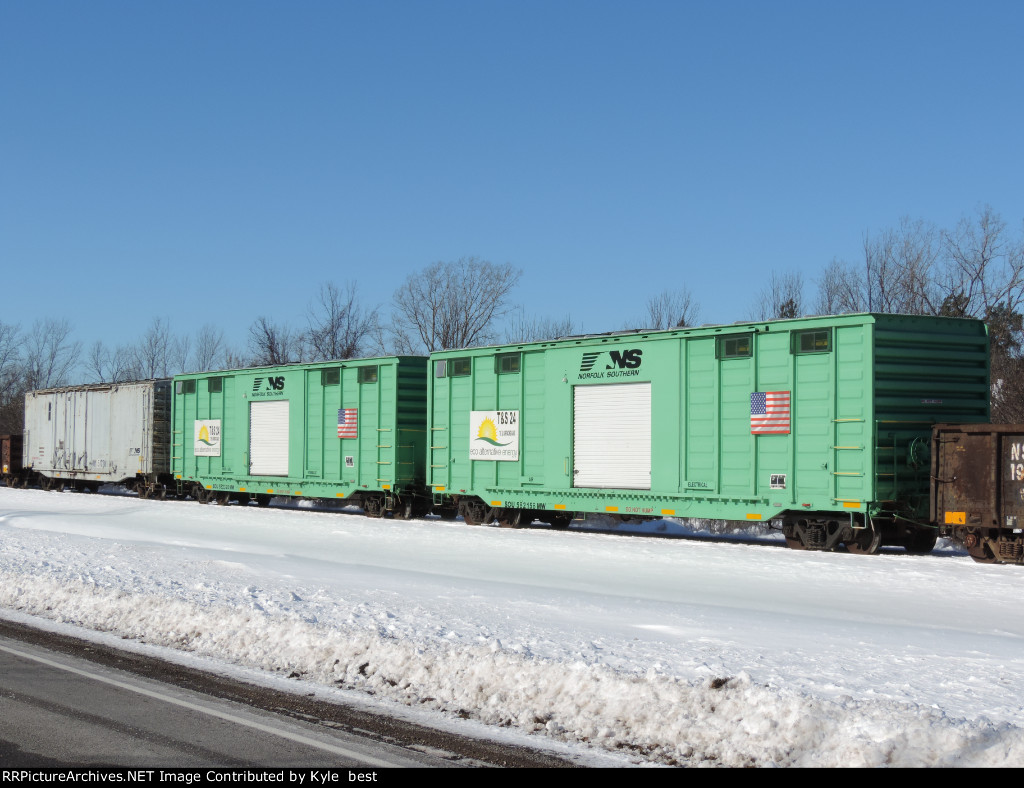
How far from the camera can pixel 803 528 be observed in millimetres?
19266

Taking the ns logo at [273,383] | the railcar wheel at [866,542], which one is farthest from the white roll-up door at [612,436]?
the ns logo at [273,383]

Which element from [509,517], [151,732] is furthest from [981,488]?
[151,732]

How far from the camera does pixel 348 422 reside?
27625 millimetres

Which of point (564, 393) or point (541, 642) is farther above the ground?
point (564, 393)

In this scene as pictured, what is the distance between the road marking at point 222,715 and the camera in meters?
6.36

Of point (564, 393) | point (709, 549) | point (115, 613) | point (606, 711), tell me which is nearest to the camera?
point (606, 711)

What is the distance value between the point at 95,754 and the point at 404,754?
5.83 ft

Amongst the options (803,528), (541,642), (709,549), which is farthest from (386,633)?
(803,528)

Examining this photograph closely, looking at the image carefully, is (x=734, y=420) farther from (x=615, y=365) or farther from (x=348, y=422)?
(x=348, y=422)

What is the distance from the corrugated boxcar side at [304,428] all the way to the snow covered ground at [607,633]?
23.9 feet

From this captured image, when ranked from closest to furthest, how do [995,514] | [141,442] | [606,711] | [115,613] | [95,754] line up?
[95,754]
[606,711]
[115,613]
[995,514]
[141,442]

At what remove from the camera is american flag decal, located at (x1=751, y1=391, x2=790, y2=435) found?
61.6 ft

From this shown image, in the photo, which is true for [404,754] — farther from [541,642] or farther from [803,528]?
[803,528]

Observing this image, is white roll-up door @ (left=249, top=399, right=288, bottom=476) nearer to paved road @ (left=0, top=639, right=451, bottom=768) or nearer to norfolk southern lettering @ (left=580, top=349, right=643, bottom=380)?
norfolk southern lettering @ (left=580, top=349, right=643, bottom=380)
